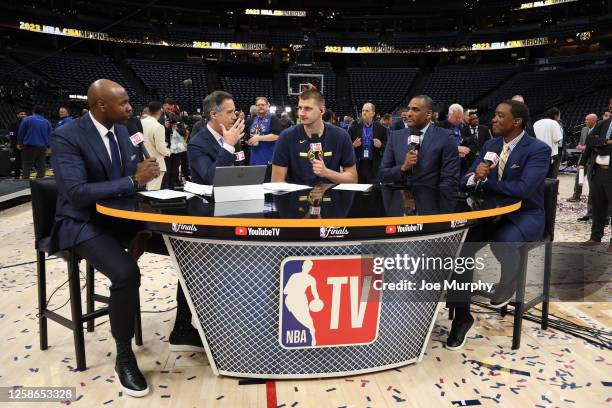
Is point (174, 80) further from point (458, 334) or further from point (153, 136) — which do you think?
point (458, 334)

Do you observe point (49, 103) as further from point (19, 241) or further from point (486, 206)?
point (486, 206)

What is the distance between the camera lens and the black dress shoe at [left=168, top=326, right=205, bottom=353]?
264 cm

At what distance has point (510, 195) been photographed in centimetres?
271

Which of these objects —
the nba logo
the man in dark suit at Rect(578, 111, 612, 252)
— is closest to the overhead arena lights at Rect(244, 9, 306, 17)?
the man in dark suit at Rect(578, 111, 612, 252)

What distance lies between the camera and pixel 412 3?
27578 mm

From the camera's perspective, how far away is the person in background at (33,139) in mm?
8438

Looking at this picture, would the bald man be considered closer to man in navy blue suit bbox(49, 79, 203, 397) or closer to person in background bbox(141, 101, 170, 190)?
man in navy blue suit bbox(49, 79, 203, 397)

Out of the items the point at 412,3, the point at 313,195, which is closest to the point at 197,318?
the point at 313,195

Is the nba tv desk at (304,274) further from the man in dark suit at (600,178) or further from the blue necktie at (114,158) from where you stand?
the man in dark suit at (600,178)

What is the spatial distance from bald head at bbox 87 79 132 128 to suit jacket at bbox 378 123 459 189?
6.22ft

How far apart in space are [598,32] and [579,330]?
25.2m

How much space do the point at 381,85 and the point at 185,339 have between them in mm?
25414

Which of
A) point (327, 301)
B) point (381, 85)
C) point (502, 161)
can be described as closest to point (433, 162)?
point (502, 161)

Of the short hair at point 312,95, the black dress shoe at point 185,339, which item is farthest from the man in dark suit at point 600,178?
the black dress shoe at point 185,339
